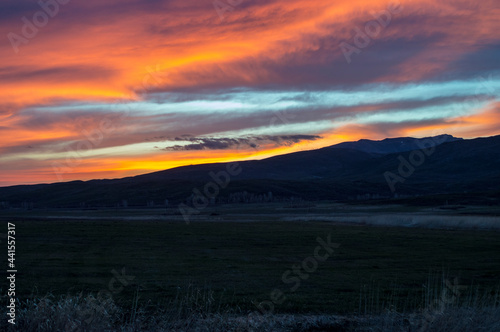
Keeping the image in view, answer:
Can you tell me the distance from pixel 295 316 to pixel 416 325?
3.60m

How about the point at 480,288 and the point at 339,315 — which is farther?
the point at 480,288

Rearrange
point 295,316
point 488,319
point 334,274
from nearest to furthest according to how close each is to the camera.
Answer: point 488,319 < point 295,316 < point 334,274

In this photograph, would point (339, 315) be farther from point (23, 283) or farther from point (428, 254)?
point (428, 254)

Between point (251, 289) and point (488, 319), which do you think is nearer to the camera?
point (488, 319)

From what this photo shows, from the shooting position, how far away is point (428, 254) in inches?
1249

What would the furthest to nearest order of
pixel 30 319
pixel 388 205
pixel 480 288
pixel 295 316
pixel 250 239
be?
pixel 388 205, pixel 250 239, pixel 480 288, pixel 295 316, pixel 30 319

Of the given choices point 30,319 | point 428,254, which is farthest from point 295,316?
point 428,254

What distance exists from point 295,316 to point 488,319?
5401 mm

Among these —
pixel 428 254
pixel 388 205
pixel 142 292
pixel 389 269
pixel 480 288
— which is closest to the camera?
pixel 142 292

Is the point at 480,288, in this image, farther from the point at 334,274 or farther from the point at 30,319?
the point at 30,319

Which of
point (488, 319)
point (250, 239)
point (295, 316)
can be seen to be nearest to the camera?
point (488, 319)

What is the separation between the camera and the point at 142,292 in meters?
18.3

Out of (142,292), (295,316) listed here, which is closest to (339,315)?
(295,316)

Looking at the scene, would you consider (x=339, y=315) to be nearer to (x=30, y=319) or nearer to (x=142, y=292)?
(x=142, y=292)
